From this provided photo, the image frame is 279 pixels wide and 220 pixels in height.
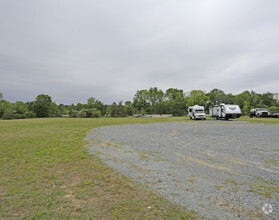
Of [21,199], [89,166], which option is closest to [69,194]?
[21,199]

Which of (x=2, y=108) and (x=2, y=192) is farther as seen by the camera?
(x=2, y=108)

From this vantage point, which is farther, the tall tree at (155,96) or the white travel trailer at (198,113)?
the tall tree at (155,96)

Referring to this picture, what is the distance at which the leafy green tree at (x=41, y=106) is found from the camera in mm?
48812

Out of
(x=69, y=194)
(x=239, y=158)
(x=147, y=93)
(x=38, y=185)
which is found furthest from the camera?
(x=147, y=93)

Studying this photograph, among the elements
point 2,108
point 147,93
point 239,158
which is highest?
point 147,93

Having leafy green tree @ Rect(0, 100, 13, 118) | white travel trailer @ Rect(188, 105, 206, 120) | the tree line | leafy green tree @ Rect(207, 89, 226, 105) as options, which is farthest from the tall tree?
leafy green tree @ Rect(0, 100, 13, 118)

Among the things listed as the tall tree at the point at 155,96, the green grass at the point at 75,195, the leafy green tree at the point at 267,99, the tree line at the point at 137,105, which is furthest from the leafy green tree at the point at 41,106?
the leafy green tree at the point at 267,99

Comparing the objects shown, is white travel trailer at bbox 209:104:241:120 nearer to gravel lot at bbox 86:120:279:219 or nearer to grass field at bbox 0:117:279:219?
gravel lot at bbox 86:120:279:219

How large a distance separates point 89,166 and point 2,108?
211ft

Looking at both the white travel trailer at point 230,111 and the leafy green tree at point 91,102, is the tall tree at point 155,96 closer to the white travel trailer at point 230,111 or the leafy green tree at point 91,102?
the leafy green tree at point 91,102

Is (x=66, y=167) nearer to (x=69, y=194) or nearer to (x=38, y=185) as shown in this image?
(x=38, y=185)

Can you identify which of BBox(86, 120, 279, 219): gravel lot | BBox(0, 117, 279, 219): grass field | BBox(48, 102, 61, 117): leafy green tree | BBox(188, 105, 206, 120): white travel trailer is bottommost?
BBox(86, 120, 279, 219): gravel lot

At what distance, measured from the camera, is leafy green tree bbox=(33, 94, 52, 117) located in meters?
48.8

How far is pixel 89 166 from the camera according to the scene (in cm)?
402
